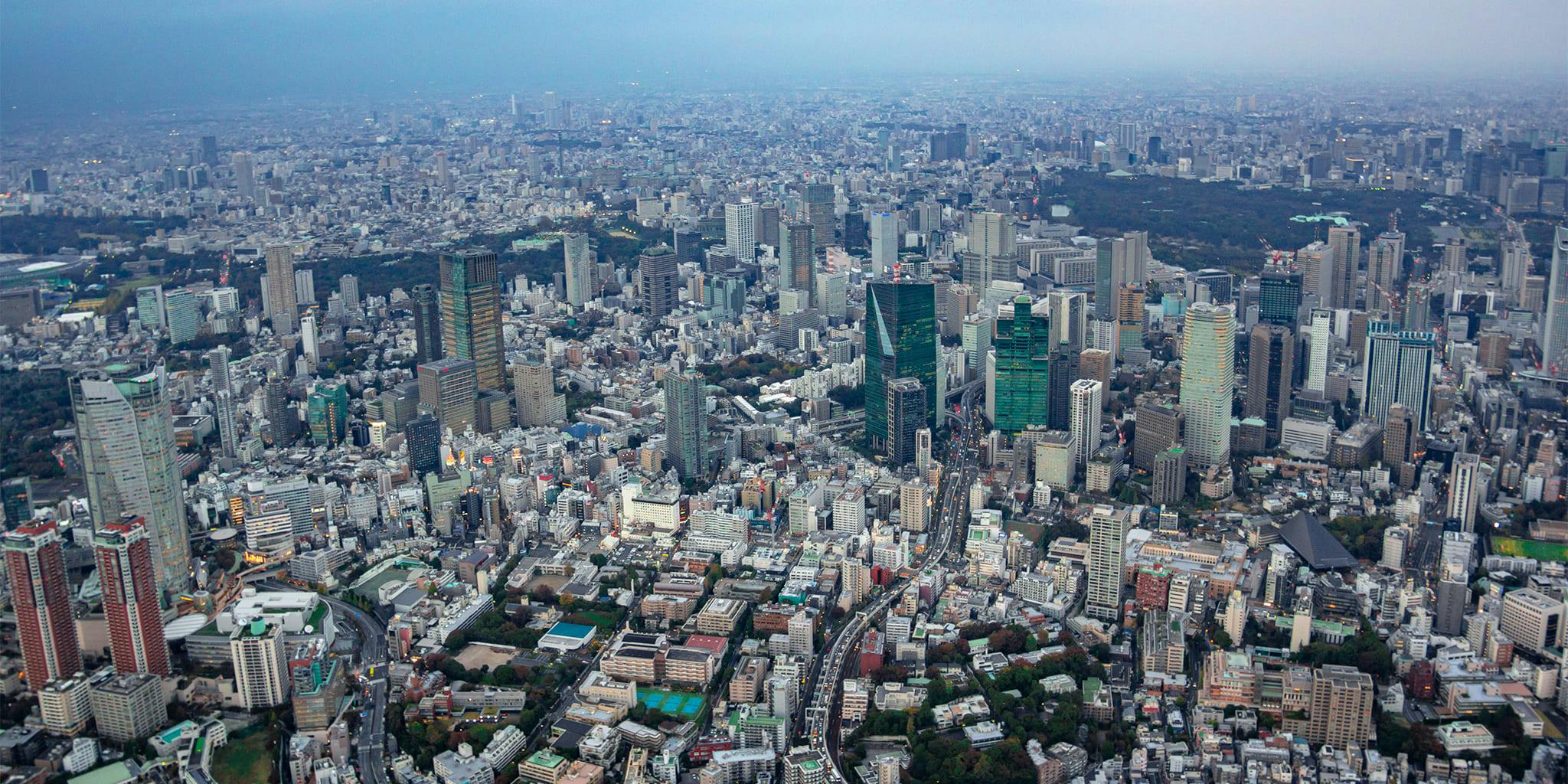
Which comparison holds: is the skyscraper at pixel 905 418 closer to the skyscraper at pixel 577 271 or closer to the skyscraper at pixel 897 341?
the skyscraper at pixel 897 341

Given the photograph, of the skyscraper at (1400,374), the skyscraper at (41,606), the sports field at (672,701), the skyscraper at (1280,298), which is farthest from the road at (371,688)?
the skyscraper at (1280,298)

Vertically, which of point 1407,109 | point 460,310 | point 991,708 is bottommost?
point 991,708

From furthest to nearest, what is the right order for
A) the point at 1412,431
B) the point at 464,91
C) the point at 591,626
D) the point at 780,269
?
the point at 464,91 → the point at 780,269 → the point at 1412,431 → the point at 591,626

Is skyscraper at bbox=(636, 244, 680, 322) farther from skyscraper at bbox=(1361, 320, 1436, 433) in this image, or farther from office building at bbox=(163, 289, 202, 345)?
skyscraper at bbox=(1361, 320, 1436, 433)

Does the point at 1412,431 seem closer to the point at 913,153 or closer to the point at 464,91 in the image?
the point at 913,153

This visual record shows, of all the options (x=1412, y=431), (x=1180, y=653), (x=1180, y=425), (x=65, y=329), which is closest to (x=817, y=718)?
(x=1180, y=653)

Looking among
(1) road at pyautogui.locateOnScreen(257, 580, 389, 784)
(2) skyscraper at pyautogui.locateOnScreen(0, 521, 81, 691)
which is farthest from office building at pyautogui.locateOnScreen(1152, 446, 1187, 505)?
(2) skyscraper at pyautogui.locateOnScreen(0, 521, 81, 691)

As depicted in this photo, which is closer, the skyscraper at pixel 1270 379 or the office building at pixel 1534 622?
the office building at pixel 1534 622

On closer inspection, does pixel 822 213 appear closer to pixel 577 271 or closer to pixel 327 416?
pixel 577 271
